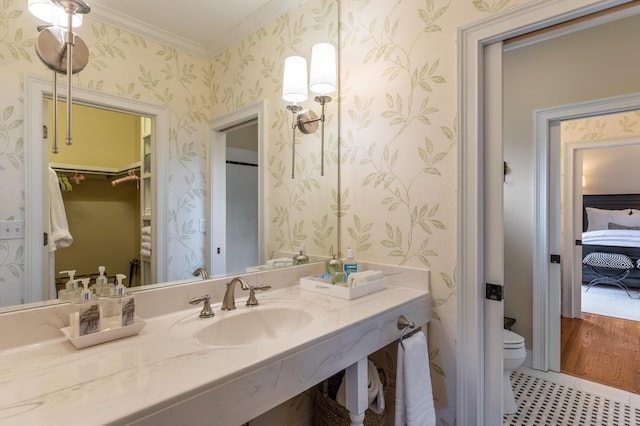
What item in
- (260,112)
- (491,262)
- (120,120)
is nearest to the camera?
(120,120)

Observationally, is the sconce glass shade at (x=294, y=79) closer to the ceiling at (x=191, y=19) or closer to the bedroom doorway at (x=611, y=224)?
the ceiling at (x=191, y=19)

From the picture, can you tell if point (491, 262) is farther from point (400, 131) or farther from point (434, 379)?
point (400, 131)

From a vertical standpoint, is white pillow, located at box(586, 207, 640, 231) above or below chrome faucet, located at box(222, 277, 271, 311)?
above

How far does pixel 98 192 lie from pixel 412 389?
1185mm

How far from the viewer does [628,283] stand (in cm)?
457

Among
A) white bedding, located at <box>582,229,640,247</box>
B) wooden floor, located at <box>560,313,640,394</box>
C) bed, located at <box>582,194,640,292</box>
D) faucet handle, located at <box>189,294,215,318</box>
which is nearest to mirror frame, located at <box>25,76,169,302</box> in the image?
faucet handle, located at <box>189,294,215,318</box>

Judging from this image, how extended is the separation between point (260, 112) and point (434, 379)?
1398 millimetres

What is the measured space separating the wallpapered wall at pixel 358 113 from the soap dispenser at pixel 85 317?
0.65 feet

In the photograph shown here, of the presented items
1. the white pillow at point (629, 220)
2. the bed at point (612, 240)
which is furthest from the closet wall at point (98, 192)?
the white pillow at point (629, 220)

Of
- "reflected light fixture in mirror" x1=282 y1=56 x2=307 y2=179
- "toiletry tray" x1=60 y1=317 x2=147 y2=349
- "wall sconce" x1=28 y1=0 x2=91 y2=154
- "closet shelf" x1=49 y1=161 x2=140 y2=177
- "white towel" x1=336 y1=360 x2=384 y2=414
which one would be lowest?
"white towel" x1=336 y1=360 x2=384 y2=414

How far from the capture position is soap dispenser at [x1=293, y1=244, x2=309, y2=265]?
63.7 inches

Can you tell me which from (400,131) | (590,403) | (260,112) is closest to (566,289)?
(590,403)

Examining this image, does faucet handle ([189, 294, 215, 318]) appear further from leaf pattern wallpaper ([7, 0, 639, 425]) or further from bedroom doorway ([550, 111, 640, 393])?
bedroom doorway ([550, 111, 640, 393])

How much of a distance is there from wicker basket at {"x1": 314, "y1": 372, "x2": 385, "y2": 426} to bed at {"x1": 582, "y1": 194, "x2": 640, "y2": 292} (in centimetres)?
513
